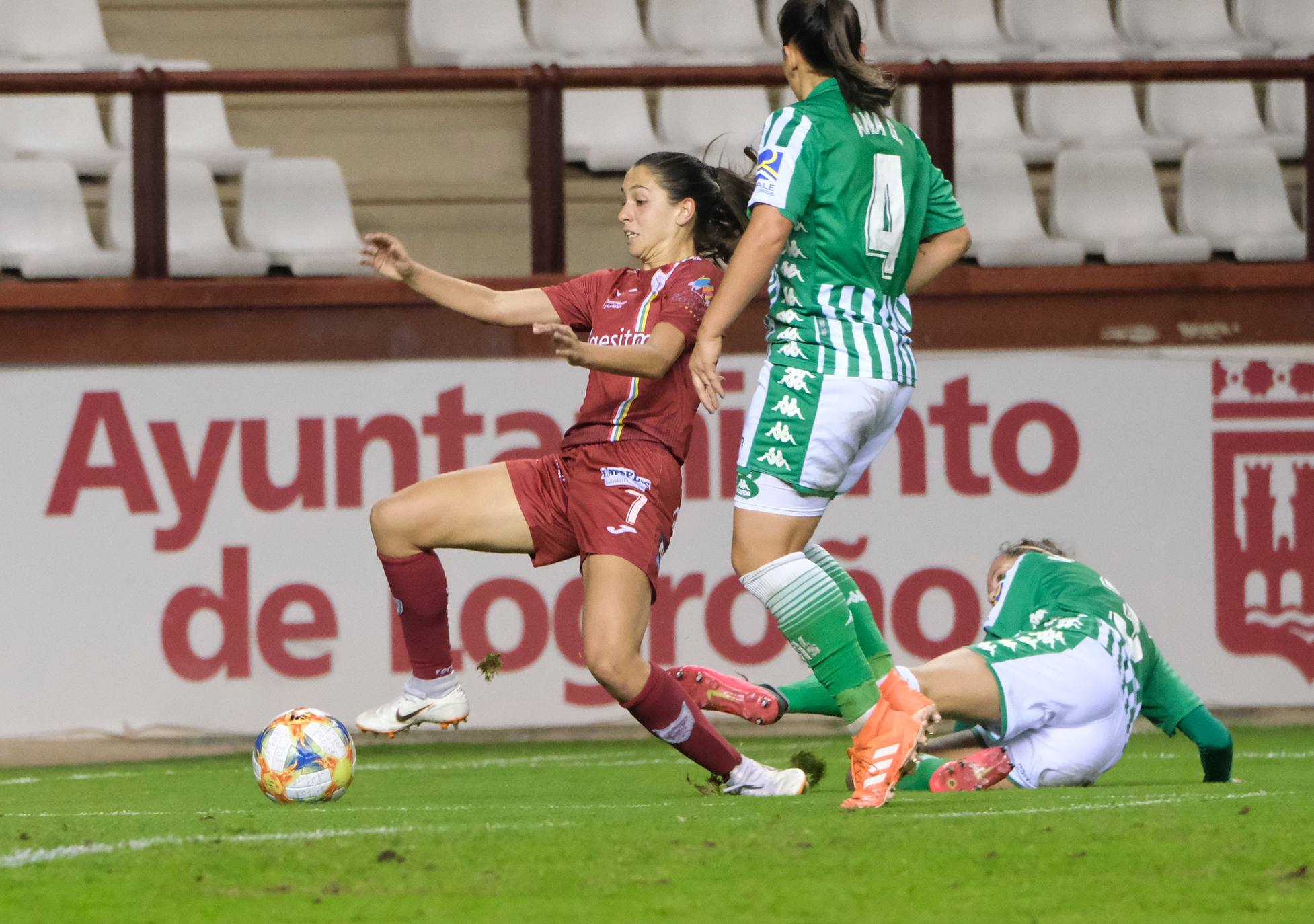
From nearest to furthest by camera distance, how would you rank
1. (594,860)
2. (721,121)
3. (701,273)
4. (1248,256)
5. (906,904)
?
(906,904) < (594,860) < (701,273) < (1248,256) < (721,121)

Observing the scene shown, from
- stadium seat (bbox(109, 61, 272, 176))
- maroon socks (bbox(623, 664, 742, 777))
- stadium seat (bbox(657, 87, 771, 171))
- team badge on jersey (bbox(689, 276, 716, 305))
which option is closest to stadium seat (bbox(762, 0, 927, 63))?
stadium seat (bbox(657, 87, 771, 171))

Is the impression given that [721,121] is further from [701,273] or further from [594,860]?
[594,860]

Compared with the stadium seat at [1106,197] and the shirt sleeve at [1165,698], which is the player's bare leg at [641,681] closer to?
the shirt sleeve at [1165,698]

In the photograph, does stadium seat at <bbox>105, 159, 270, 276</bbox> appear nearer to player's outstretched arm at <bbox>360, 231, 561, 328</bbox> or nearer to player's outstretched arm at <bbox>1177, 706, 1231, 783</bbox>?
player's outstretched arm at <bbox>360, 231, 561, 328</bbox>

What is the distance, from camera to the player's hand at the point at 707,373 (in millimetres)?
3730

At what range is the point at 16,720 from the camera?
6.46m

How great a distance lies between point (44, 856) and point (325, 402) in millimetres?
3453

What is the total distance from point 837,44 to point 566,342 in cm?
91

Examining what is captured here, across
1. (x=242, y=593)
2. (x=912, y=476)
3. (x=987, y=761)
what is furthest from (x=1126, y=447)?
(x=242, y=593)

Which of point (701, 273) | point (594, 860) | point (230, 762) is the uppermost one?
point (701, 273)

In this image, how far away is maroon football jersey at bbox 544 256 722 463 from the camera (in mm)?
4285

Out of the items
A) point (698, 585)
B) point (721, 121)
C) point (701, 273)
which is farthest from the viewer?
point (721, 121)

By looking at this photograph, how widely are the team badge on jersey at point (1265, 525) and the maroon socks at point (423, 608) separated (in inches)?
136

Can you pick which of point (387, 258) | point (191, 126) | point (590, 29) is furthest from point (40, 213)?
point (387, 258)
